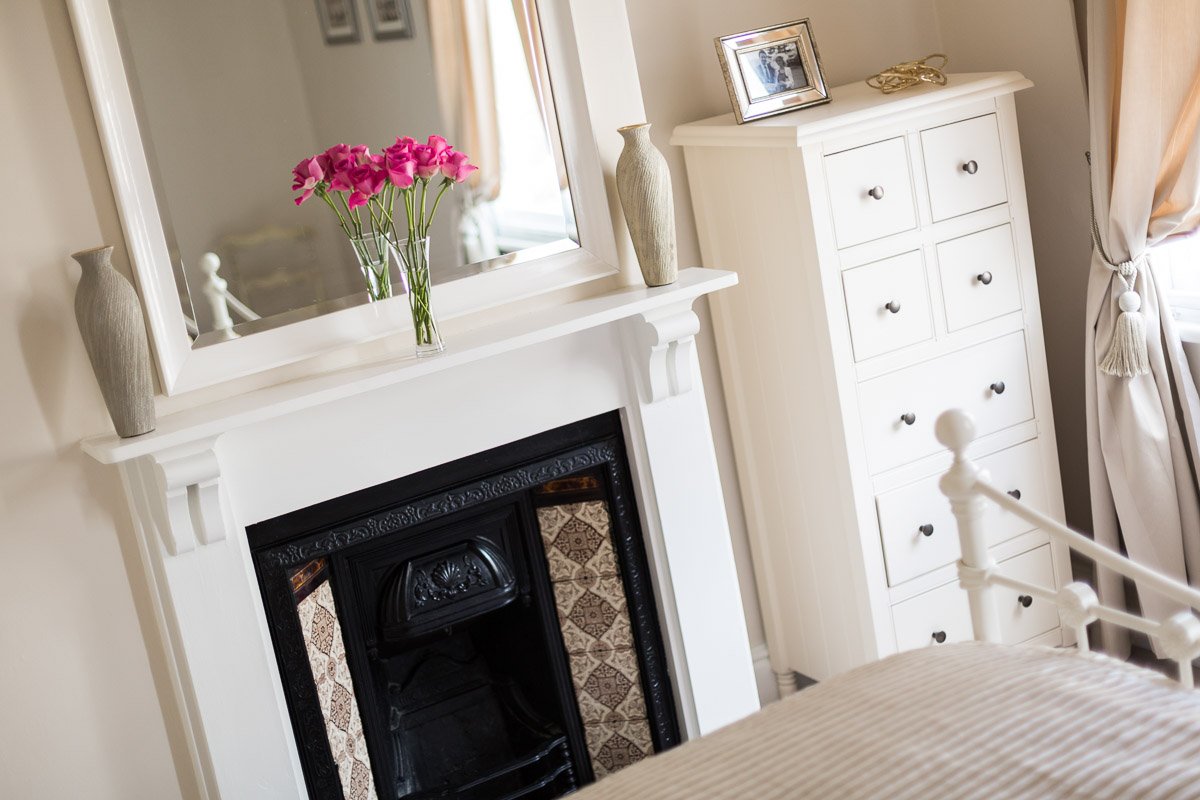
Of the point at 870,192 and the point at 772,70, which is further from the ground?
the point at 772,70

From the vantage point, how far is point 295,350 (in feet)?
7.57

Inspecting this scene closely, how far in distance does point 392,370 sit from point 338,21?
0.69 meters

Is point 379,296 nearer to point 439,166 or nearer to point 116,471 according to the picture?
point 439,166

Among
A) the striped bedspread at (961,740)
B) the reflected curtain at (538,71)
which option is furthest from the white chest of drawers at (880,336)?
the striped bedspread at (961,740)

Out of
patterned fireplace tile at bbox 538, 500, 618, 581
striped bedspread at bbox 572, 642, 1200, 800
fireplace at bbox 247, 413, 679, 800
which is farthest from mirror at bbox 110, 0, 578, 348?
striped bedspread at bbox 572, 642, 1200, 800

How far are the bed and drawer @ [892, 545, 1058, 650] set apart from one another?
3.60 feet

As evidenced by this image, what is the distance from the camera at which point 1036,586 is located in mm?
1835

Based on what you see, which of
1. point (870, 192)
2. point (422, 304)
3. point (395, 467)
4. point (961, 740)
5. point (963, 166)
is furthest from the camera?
point (963, 166)

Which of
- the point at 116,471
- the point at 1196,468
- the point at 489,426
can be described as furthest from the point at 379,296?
the point at 1196,468

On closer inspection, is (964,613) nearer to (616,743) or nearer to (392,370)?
(616,743)

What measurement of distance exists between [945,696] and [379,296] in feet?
4.34

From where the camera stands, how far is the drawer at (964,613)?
9.54ft

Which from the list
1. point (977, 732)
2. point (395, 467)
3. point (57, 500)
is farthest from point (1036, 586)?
point (57, 500)

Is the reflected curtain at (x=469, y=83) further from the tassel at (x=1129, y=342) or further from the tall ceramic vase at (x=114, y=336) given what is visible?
the tassel at (x=1129, y=342)
